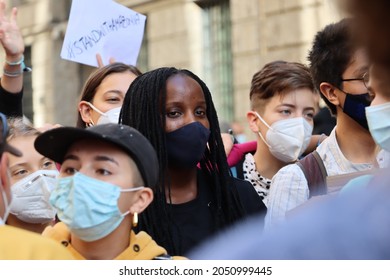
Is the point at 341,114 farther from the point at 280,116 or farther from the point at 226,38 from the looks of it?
the point at 226,38

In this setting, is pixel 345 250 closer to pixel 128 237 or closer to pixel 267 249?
pixel 267 249

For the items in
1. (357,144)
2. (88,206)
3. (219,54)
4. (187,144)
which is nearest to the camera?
(88,206)

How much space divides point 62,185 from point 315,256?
5.00 ft

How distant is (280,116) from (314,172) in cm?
89

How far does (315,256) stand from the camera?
996 millimetres

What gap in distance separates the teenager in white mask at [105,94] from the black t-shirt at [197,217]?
81 cm

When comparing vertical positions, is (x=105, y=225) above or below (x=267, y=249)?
below

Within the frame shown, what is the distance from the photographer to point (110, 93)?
12.1ft

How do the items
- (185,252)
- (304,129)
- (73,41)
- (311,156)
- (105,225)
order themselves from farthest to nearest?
1. (73,41)
2. (304,129)
3. (311,156)
4. (185,252)
5. (105,225)

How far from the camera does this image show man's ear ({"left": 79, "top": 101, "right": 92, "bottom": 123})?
3771 mm

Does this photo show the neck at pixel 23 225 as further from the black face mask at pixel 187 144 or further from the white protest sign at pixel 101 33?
the white protest sign at pixel 101 33

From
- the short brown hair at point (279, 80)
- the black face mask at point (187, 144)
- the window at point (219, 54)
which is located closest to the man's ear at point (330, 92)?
the short brown hair at point (279, 80)

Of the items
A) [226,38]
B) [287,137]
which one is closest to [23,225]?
[287,137]
